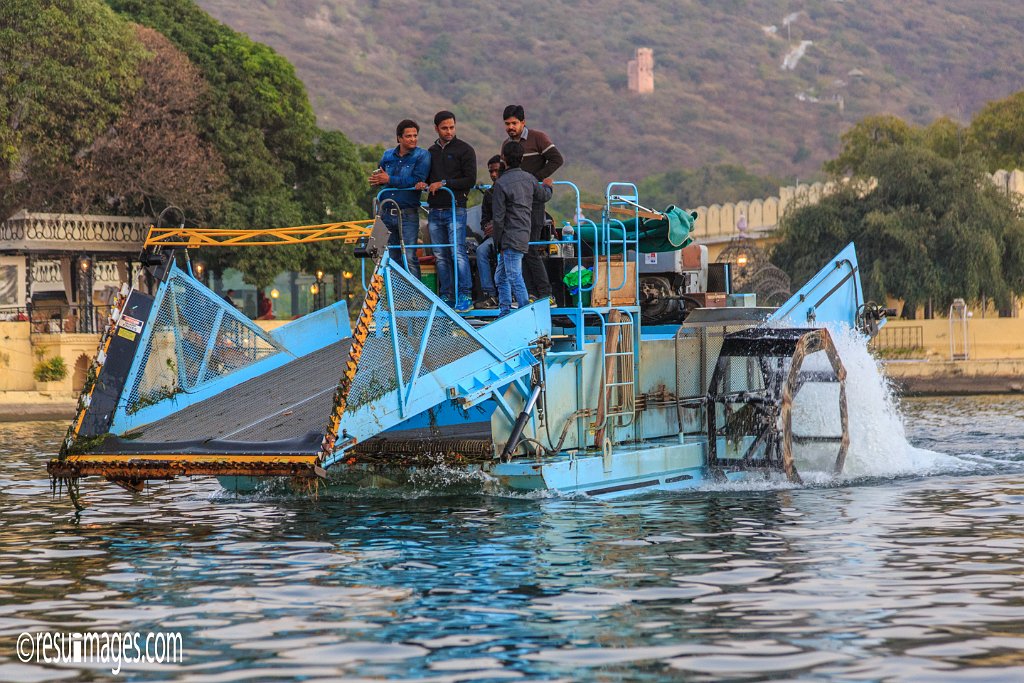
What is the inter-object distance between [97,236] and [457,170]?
35899mm

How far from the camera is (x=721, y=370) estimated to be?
60.8ft

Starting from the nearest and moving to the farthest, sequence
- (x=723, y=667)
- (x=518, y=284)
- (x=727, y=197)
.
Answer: (x=723, y=667)
(x=518, y=284)
(x=727, y=197)

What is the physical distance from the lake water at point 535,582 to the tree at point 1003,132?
2358 inches

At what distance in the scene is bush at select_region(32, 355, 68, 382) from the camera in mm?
44219

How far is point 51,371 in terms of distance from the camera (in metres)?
44.2

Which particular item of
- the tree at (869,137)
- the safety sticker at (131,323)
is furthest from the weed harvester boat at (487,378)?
the tree at (869,137)

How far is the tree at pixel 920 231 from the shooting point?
5331cm

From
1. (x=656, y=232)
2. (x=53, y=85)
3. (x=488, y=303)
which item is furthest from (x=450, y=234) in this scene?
(x=53, y=85)

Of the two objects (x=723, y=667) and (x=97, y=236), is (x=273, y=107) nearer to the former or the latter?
(x=97, y=236)

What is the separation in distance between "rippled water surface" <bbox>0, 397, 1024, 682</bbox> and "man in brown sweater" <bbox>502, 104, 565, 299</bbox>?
2.33m

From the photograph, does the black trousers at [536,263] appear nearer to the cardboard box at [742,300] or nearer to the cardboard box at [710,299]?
the cardboard box at [710,299]

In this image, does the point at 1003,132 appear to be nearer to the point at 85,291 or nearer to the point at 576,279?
the point at 85,291

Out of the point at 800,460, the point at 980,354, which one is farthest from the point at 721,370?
the point at 980,354

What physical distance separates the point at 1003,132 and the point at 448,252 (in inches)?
2502
